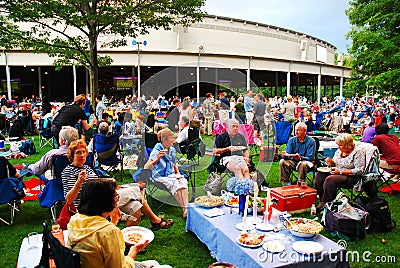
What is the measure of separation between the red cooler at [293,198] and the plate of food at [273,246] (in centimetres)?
171

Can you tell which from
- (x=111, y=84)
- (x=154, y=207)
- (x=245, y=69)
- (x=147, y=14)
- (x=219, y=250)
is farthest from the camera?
(x=111, y=84)

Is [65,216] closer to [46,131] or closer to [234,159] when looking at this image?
[234,159]

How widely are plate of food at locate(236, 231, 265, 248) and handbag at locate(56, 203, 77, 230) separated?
1703mm

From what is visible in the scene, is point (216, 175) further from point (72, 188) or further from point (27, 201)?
point (27, 201)

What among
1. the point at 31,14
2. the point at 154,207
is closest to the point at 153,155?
the point at 154,207

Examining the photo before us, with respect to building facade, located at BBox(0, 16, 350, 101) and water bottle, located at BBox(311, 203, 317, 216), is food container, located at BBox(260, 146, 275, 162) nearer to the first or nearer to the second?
water bottle, located at BBox(311, 203, 317, 216)

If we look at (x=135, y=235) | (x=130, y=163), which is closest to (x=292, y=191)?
(x=135, y=235)

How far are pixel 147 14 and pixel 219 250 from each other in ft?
27.2

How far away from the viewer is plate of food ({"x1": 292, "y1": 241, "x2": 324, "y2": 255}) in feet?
8.59

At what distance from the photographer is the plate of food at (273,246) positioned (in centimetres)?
265

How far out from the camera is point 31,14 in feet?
26.7

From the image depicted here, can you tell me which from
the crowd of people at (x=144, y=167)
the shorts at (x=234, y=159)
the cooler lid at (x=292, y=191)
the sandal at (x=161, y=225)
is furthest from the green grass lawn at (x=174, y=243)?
the shorts at (x=234, y=159)

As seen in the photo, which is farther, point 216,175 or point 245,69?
point 245,69

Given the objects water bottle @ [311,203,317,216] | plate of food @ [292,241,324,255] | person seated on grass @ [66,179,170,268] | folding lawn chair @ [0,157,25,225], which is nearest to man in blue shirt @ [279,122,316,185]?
water bottle @ [311,203,317,216]
